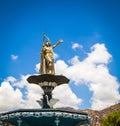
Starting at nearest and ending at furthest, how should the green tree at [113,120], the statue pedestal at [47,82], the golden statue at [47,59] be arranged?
1. the statue pedestal at [47,82]
2. the golden statue at [47,59]
3. the green tree at [113,120]

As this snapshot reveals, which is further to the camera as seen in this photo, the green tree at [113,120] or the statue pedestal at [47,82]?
the green tree at [113,120]

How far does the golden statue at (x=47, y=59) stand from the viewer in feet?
99.6

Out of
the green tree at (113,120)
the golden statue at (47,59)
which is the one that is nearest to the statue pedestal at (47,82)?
the golden statue at (47,59)

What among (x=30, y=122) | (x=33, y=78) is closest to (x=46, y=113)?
(x=30, y=122)

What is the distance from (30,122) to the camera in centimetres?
2814

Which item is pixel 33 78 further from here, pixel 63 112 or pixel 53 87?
pixel 63 112

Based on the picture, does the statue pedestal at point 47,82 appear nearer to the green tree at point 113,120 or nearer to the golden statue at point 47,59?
the golden statue at point 47,59

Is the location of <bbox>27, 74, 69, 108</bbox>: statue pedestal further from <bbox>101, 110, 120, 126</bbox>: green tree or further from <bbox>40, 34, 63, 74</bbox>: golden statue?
<bbox>101, 110, 120, 126</bbox>: green tree

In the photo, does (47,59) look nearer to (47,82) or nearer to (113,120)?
(47,82)

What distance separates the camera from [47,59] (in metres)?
30.8

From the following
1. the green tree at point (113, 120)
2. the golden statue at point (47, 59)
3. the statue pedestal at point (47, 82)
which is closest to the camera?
the statue pedestal at point (47, 82)

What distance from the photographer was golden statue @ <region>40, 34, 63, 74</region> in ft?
99.6

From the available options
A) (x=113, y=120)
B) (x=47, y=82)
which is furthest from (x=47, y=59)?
(x=113, y=120)

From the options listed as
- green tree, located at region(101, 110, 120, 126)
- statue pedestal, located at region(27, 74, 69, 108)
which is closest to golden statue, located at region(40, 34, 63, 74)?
statue pedestal, located at region(27, 74, 69, 108)
